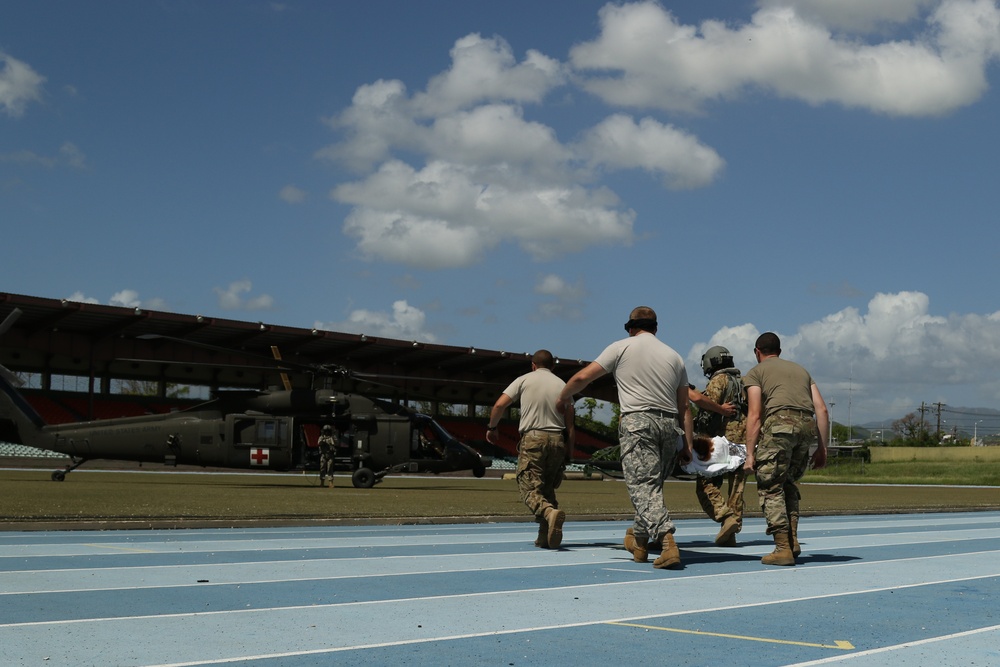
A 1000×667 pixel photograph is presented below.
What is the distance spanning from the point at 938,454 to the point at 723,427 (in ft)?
304

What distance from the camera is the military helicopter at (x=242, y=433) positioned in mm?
31000

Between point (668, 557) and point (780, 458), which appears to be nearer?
point (668, 557)

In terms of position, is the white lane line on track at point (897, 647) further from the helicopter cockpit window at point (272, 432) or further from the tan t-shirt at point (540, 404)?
the helicopter cockpit window at point (272, 432)

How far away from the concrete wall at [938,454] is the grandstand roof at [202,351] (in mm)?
34420

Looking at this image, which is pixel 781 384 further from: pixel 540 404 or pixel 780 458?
pixel 540 404

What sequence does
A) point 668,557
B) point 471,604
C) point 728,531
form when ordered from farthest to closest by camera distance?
point 728,531 < point 668,557 < point 471,604

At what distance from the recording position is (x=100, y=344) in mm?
58656

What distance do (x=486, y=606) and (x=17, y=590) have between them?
2.80 metres

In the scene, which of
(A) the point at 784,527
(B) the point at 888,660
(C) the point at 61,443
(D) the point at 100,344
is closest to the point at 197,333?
(D) the point at 100,344

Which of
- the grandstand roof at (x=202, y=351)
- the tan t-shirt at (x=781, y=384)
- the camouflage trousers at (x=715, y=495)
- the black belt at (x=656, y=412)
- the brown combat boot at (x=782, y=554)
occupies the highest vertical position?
the grandstand roof at (x=202, y=351)

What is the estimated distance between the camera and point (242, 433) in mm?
31172

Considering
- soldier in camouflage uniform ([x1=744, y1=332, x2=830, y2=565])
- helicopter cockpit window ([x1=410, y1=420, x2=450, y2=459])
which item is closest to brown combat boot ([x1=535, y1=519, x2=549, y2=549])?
soldier in camouflage uniform ([x1=744, y1=332, x2=830, y2=565])

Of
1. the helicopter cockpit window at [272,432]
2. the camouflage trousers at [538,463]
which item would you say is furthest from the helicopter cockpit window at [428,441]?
the camouflage trousers at [538,463]

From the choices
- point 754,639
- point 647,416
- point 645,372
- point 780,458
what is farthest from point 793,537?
point 754,639
